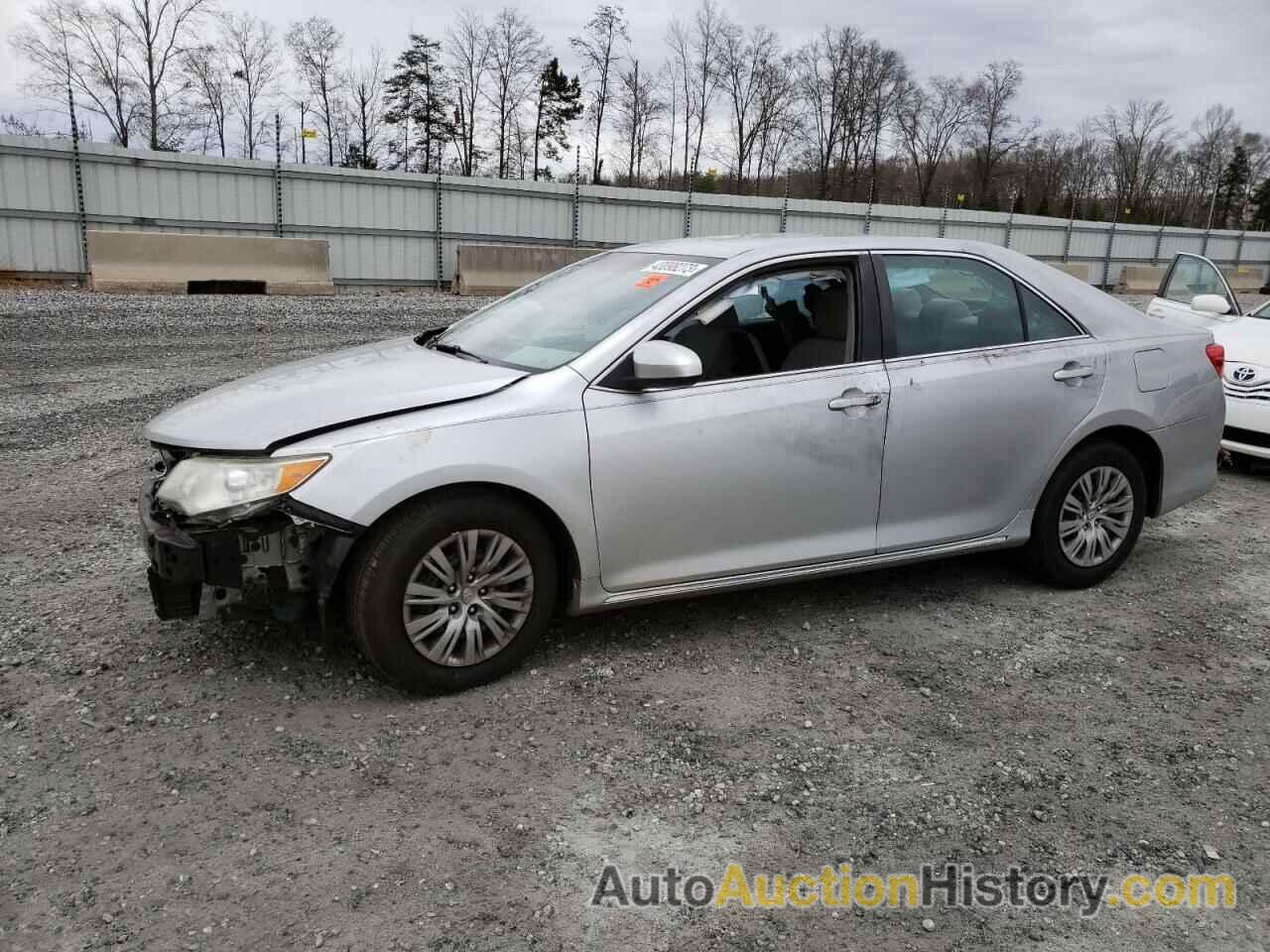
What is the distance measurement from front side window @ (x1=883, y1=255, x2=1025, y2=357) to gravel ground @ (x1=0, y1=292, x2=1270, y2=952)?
4.07 ft

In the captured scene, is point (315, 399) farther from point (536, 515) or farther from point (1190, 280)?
point (1190, 280)

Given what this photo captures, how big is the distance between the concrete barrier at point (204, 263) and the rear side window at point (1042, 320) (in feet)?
45.0

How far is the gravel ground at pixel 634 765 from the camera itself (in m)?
2.58

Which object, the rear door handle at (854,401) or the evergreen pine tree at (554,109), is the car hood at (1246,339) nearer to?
the rear door handle at (854,401)

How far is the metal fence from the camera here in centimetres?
1606

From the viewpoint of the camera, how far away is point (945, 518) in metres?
4.45

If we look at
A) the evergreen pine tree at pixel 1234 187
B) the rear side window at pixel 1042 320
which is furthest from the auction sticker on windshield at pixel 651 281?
the evergreen pine tree at pixel 1234 187

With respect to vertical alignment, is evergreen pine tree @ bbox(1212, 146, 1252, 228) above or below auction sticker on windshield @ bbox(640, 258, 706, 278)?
above

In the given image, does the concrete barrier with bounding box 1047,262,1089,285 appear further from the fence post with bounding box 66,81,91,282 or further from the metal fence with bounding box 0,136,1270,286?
the fence post with bounding box 66,81,91,282

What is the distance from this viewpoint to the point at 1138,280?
30.5 meters

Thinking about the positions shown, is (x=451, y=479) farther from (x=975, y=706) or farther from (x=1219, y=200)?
(x=1219, y=200)

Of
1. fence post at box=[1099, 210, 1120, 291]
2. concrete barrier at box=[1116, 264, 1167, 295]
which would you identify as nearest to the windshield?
concrete barrier at box=[1116, 264, 1167, 295]

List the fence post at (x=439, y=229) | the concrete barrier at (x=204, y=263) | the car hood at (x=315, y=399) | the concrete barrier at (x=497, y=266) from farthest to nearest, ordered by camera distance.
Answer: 1. the fence post at (x=439, y=229)
2. the concrete barrier at (x=497, y=266)
3. the concrete barrier at (x=204, y=263)
4. the car hood at (x=315, y=399)

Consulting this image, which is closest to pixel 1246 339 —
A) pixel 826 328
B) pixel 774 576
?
pixel 826 328
